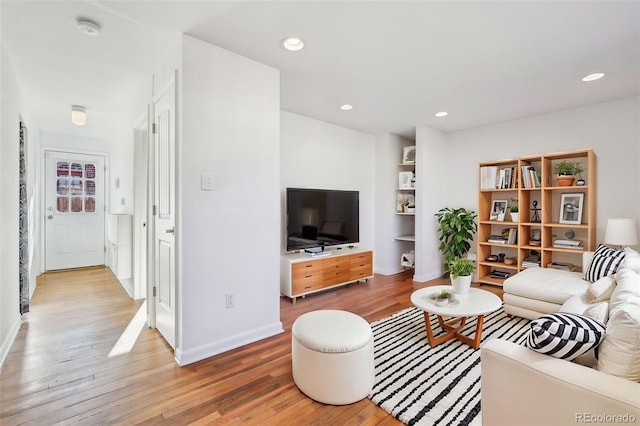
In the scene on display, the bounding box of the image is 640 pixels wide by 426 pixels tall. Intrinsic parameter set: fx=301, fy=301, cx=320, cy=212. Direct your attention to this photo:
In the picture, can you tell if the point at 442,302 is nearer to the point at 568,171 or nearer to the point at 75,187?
the point at 568,171

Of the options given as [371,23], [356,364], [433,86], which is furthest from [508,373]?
[433,86]

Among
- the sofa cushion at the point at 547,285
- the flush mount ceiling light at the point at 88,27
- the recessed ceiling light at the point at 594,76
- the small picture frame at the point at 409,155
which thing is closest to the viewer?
the flush mount ceiling light at the point at 88,27

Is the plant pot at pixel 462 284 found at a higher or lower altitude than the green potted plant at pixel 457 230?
lower

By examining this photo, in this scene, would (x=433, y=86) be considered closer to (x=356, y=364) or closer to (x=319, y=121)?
(x=319, y=121)

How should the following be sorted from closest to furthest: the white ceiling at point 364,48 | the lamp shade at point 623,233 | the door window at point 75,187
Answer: the white ceiling at point 364,48 < the lamp shade at point 623,233 < the door window at point 75,187

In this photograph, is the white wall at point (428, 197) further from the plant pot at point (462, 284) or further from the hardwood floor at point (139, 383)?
the plant pot at point (462, 284)

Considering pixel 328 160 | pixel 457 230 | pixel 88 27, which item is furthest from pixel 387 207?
pixel 88 27

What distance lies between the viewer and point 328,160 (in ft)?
14.4

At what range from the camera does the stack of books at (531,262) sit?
375 centimetres

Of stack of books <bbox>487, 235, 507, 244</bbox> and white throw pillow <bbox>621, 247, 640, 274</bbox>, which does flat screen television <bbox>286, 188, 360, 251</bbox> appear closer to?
stack of books <bbox>487, 235, 507, 244</bbox>

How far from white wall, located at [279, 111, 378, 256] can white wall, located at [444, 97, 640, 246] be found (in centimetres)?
157

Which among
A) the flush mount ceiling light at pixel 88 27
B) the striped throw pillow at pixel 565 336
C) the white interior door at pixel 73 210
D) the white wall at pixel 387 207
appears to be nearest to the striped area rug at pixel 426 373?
the striped throw pillow at pixel 565 336

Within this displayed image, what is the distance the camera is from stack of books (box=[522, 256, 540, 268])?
12.3 feet

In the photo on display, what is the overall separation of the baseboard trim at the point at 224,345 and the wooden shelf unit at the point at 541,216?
10.2 ft
